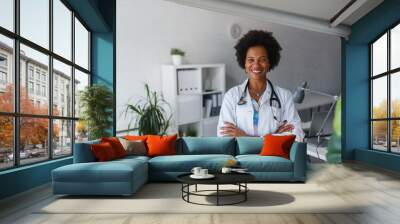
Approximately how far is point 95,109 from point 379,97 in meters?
5.64

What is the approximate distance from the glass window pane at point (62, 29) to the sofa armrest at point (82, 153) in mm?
1743

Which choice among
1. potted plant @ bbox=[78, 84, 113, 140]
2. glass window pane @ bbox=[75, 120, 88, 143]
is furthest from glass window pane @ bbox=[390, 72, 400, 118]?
glass window pane @ bbox=[75, 120, 88, 143]

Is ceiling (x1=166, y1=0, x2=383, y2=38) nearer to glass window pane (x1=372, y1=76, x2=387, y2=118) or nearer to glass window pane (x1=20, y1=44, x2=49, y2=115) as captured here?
glass window pane (x1=372, y1=76, x2=387, y2=118)

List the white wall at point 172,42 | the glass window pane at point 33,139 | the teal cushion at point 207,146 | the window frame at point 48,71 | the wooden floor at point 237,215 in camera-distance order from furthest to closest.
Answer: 1. the white wall at point 172,42
2. the teal cushion at point 207,146
3. the glass window pane at point 33,139
4. the window frame at point 48,71
5. the wooden floor at point 237,215

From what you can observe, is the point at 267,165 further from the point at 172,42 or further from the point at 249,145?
the point at 172,42

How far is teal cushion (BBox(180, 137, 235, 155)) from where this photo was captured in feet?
21.4

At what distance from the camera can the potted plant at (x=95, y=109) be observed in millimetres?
7086

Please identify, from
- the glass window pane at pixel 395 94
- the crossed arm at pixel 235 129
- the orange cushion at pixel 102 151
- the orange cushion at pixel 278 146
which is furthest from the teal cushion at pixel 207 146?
the glass window pane at pixel 395 94

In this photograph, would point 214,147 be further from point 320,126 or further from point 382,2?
point 382,2

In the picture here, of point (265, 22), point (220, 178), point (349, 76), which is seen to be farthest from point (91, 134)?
point (349, 76)

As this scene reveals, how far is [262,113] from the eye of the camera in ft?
25.9

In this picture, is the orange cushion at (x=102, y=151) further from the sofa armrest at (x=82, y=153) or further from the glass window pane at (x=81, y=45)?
the glass window pane at (x=81, y=45)

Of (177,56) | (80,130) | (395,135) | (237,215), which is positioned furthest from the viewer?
(177,56)

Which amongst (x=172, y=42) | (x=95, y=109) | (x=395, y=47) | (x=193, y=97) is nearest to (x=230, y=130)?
(x=193, y=97)
